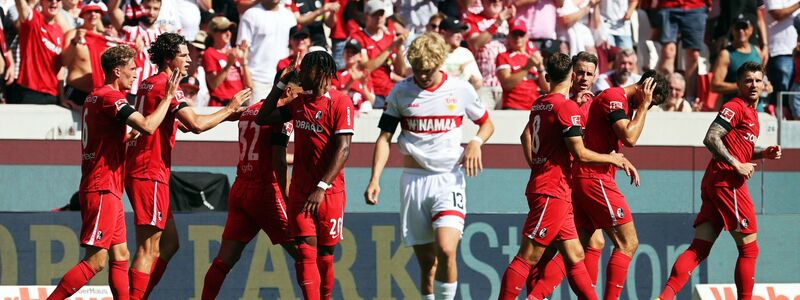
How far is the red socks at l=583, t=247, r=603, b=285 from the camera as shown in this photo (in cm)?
1146

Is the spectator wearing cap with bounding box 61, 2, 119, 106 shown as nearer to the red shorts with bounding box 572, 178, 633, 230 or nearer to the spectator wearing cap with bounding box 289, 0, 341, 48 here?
the spectator wearing cap with bounding box 289, 0, 341, 48

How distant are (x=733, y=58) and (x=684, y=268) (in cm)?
587

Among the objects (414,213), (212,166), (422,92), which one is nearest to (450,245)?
(414,213)

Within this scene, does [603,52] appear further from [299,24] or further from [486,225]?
[486,225]

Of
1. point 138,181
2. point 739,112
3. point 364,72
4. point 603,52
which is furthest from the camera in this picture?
point 603,52

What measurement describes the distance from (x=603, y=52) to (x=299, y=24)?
3879 mm

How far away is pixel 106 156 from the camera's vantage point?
10.4 m

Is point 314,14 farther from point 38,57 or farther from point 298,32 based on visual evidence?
point 38,57

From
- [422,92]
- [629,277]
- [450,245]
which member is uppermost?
[422,92]

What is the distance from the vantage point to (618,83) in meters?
16.6

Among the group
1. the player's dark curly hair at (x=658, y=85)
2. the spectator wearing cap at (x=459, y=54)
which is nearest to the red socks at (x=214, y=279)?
the player's dark curly hair at (x=658, y=85)

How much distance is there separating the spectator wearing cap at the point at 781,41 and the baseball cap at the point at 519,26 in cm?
327

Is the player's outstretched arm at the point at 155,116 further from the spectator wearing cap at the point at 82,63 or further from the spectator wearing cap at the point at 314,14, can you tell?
the spectator wearing cap at the point at 314,14

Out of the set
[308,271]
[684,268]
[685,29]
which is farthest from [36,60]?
[685,29]
